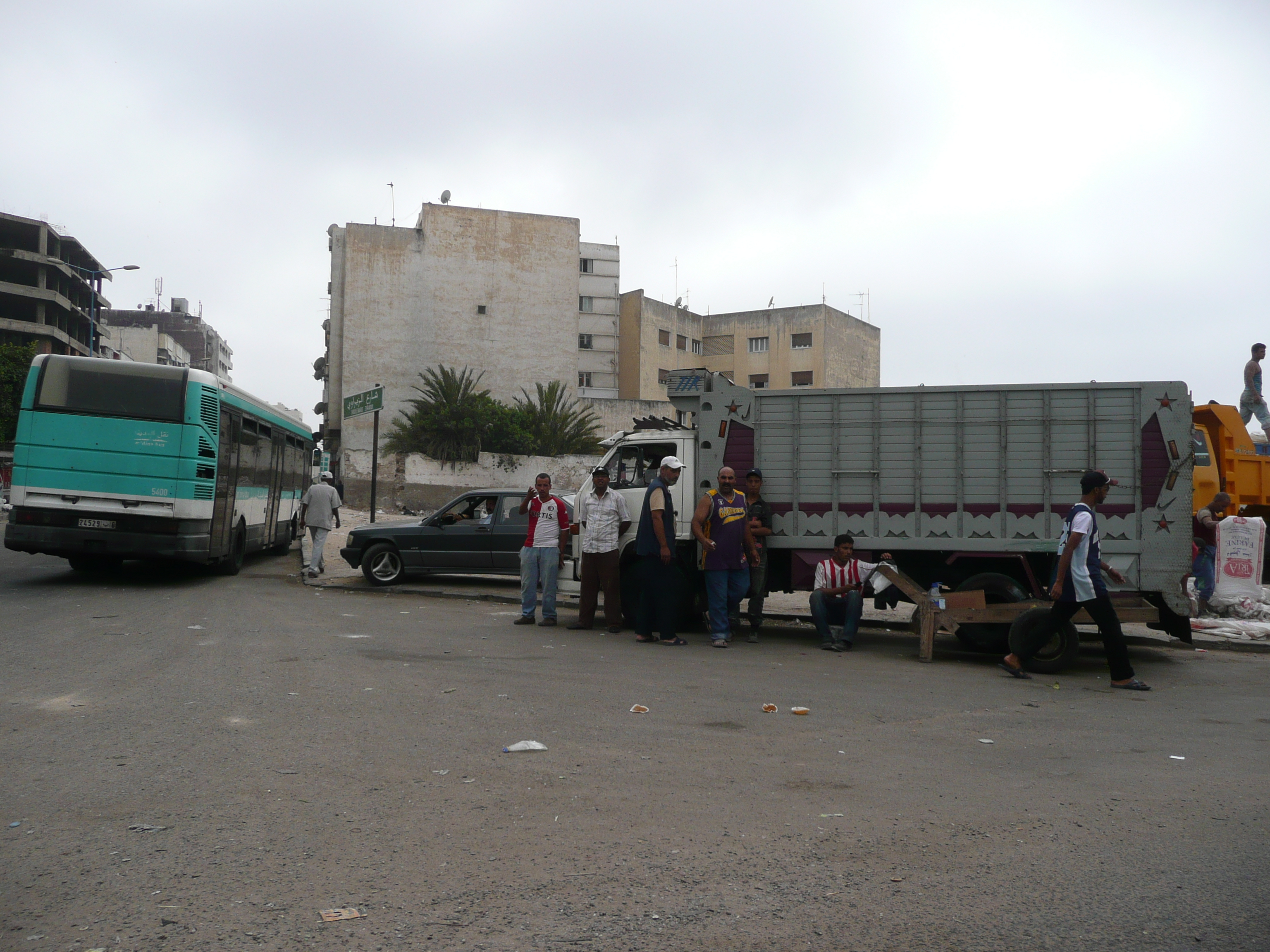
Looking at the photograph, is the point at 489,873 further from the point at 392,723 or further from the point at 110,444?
the point at 110,444

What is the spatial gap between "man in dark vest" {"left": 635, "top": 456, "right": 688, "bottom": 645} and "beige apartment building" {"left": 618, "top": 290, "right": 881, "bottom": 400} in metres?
52.7

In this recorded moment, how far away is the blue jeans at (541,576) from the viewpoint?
11086 millimetres

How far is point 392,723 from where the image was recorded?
19.0ft

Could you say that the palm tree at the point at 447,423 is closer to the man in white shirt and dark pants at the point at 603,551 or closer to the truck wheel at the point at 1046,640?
the man in white shirt and dark pants at the point at 603,551

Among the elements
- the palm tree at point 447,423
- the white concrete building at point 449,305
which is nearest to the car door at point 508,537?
the palm tree at point 447,423

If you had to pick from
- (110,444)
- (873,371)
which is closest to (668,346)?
(873,371)

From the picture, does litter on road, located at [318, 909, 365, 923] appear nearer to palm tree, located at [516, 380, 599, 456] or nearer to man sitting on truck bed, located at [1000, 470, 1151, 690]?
man sitting on truck bed, located at [1000, 470, 1151, 690]

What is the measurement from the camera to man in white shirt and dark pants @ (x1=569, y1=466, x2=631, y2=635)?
1067 cm

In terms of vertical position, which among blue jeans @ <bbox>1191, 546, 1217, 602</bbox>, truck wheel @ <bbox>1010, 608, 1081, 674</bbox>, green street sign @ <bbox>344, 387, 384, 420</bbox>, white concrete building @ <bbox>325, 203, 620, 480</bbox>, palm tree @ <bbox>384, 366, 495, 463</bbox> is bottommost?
truck wheel @ <bbox>1010, 608, 1081, 674</bbox>

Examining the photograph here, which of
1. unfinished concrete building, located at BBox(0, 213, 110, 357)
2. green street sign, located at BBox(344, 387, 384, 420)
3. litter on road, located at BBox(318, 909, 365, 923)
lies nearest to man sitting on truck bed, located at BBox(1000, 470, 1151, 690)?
litter on road, located at BBox(318, 909, 365, 923)

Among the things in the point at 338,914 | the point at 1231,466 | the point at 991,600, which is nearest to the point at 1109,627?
the point at 991,600

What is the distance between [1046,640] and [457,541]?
8972 millimetres

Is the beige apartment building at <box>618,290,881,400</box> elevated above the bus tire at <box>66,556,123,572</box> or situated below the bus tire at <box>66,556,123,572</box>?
above

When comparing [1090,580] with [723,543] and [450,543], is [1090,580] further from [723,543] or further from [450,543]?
[450,543]
